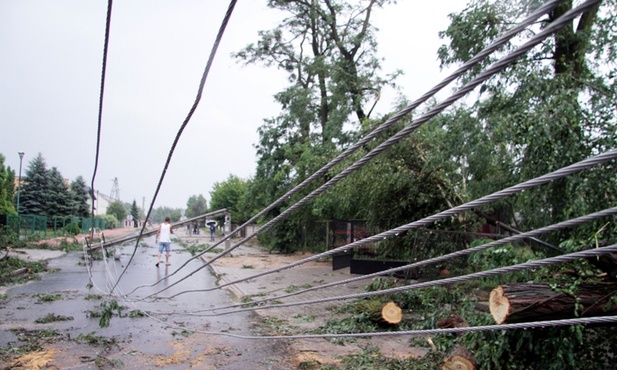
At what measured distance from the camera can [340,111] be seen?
16.9 m

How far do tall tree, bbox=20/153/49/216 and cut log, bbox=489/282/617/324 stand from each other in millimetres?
45820

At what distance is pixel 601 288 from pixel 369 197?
7137 millimetres

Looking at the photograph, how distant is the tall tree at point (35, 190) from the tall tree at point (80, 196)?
15.7ft

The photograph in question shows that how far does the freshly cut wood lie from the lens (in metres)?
6.21

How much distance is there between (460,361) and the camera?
4203 millimetres

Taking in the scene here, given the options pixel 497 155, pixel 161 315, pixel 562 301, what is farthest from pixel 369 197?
pixel 562 301

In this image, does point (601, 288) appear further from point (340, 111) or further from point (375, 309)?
point (340, 111)

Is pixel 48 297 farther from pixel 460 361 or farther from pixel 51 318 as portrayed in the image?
pixel 460 361

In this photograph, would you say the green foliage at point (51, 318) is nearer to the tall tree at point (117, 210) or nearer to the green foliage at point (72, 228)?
the green foliage at point (72, 228)

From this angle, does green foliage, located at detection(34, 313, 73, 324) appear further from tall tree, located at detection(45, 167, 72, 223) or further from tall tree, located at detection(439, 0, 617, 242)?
tall tree, located at detection(45, 167, 72, 223)

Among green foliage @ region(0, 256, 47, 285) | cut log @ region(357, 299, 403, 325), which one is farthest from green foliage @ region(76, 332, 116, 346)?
green foliage @ region(0, 256, 47, 285)

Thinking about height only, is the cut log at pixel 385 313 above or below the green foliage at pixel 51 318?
above

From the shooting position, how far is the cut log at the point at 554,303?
148 inches

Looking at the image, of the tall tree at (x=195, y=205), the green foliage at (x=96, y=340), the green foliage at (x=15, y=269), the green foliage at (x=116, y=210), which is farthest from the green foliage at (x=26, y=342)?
the tall tree at (x=195, y=205)
